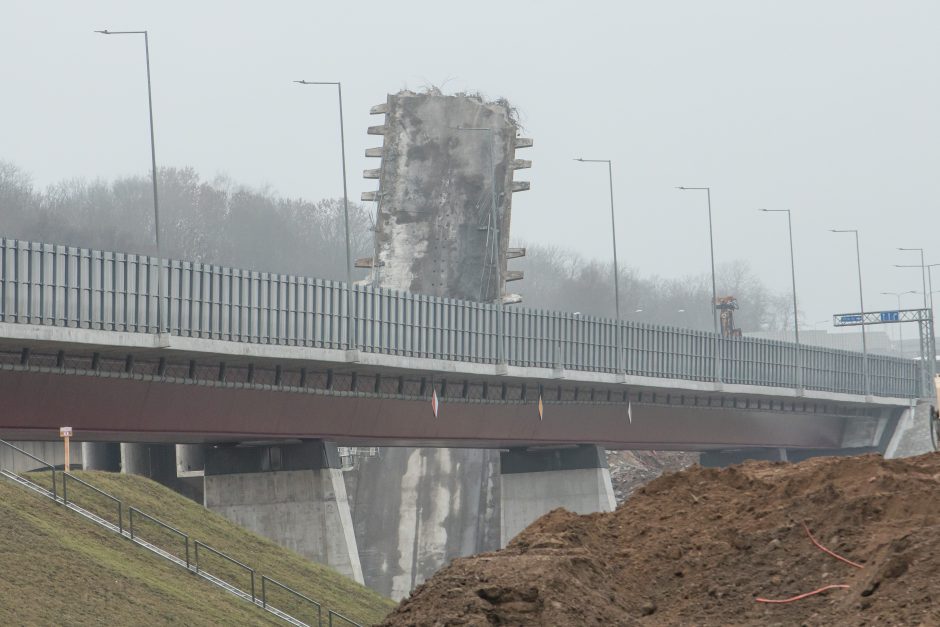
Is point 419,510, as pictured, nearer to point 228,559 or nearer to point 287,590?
point 228,559

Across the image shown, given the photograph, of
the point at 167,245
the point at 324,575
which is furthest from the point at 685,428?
the point at 167,245

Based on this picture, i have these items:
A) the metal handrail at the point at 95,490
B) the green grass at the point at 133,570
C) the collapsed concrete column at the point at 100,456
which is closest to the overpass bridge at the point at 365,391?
the collapsed concrete column at the point at 100,456

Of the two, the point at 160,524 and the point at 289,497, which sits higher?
the point at 160,524

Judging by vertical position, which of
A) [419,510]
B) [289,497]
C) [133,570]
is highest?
[133,570]

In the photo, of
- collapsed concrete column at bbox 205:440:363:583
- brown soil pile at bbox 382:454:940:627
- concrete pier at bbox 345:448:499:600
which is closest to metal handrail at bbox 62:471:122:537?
collapsed concrete column at bbox 205:440:363:583

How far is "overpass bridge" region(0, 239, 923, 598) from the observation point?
4650 centimetres

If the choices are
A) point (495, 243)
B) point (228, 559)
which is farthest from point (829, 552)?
point (495, 243)

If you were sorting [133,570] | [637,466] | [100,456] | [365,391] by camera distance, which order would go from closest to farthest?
[133,570] < [365,391] < [100,456] < [637,466]

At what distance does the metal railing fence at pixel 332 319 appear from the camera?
45.8 metres

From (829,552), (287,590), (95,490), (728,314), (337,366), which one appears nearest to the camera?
(829,552)

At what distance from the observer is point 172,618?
34.0 m

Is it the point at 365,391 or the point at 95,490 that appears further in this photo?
the point at 365,391

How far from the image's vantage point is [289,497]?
55.8 meters

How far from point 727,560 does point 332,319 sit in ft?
118
